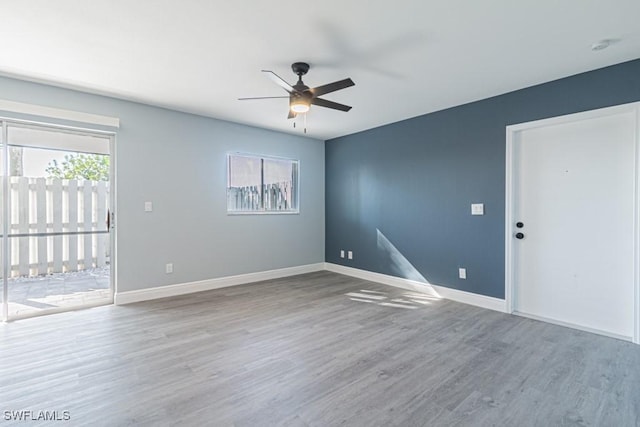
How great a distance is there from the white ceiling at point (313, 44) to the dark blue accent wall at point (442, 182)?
24 centimetres

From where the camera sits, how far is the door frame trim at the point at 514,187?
2768 mm

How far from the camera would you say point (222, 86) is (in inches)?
135

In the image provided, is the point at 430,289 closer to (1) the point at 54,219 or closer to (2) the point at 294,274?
(2) the point at 294,274

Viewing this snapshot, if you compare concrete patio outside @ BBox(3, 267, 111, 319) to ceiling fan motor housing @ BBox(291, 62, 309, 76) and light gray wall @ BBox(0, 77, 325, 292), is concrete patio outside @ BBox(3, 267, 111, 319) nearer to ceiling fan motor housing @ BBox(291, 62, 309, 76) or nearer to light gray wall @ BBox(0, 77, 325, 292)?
light gray wall @ BBox(0, 77, 325, 292)

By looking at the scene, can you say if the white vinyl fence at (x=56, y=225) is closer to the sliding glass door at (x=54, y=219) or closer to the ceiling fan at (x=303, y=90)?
the sliding glass door at (x=54, y=219)

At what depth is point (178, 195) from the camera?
434cm

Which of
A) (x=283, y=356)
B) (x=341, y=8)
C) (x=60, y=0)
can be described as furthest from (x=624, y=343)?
(x=60, y=0)

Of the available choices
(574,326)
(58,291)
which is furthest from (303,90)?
(58,291)

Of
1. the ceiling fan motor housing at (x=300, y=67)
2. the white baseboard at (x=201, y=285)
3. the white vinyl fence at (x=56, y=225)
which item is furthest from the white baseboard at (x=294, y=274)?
the ceiling fan motor housing at (x=300, y=67)

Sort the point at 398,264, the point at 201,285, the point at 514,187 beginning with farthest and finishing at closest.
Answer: the point at 398,264, the point at 201,285, the point at 514,187

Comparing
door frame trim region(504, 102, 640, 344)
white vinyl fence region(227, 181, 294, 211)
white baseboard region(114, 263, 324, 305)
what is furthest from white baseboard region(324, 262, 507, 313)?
white vinyl fence region(227, 181, 294, 211)

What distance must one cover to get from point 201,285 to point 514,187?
4435 millimetres

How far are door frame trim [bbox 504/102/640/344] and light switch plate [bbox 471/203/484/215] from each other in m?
0.30

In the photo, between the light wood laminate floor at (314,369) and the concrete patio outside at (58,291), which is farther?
the concrete patio outside at (58,291)
